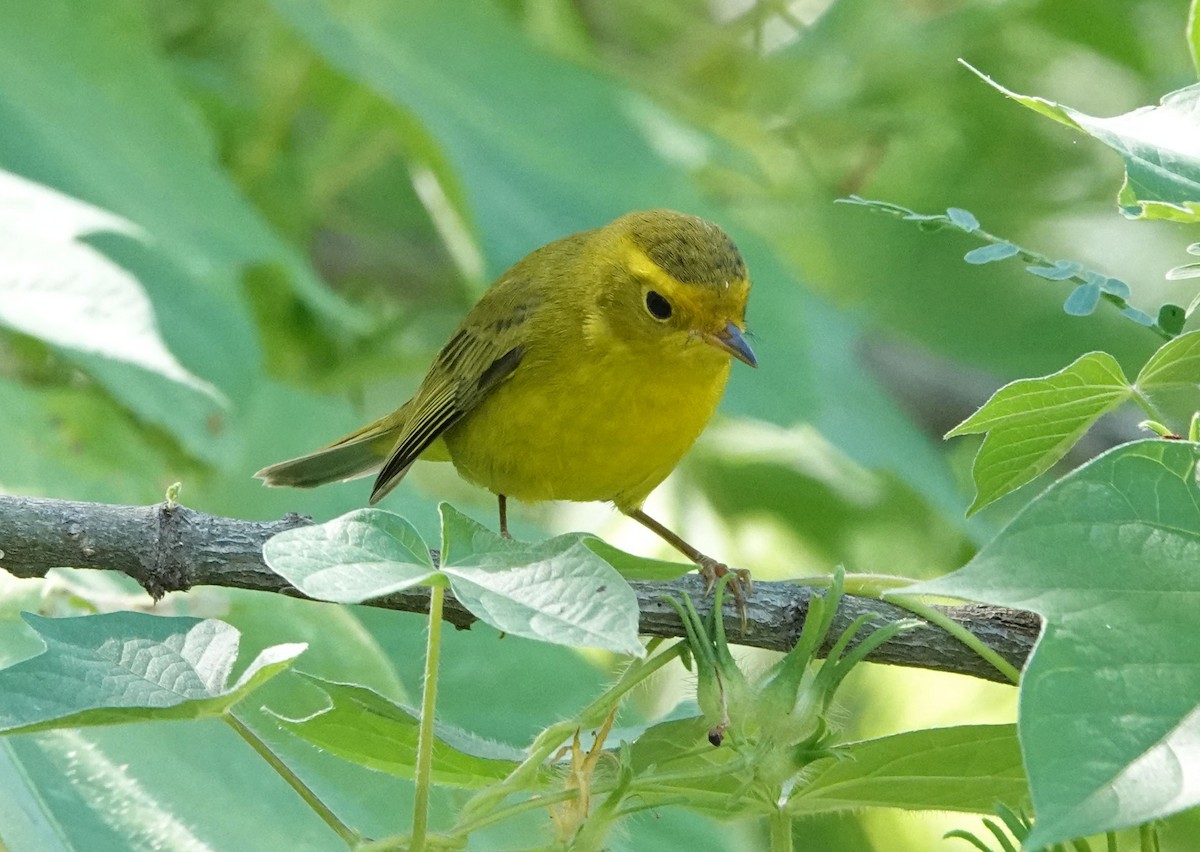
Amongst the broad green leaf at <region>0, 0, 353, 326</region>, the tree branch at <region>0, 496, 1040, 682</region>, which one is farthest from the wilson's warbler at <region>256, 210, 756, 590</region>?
the tree branch at <region>0, 496, 1040, 682</region>

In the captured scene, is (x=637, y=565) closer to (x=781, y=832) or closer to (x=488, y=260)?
(x=781, y=832)

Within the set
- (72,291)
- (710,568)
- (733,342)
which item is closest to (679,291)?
(733,342)

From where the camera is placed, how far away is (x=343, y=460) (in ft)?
16.8

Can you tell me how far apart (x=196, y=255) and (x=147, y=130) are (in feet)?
2.33

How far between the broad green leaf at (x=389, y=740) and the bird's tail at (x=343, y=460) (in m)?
2.44

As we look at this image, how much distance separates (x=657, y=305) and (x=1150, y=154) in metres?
2.58

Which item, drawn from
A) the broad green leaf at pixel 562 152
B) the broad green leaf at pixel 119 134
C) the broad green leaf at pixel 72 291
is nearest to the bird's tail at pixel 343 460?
the broad green leaf at pixel 119 134

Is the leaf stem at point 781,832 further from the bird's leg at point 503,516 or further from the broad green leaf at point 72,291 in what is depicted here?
the bird's leg at point 503,516

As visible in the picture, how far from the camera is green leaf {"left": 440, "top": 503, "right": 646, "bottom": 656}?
157cm

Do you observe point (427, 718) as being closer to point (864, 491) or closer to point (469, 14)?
point (469, 14)

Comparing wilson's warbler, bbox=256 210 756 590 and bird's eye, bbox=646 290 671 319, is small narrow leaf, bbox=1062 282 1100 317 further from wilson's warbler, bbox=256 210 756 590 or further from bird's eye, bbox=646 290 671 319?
bird's eye, bbox=646 290 671 319

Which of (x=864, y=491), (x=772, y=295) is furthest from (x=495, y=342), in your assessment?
(x=864, y=491)

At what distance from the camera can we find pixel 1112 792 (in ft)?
4.49

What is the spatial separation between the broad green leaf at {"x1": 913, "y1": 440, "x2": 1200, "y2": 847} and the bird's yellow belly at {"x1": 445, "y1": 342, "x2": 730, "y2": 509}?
2596mm
